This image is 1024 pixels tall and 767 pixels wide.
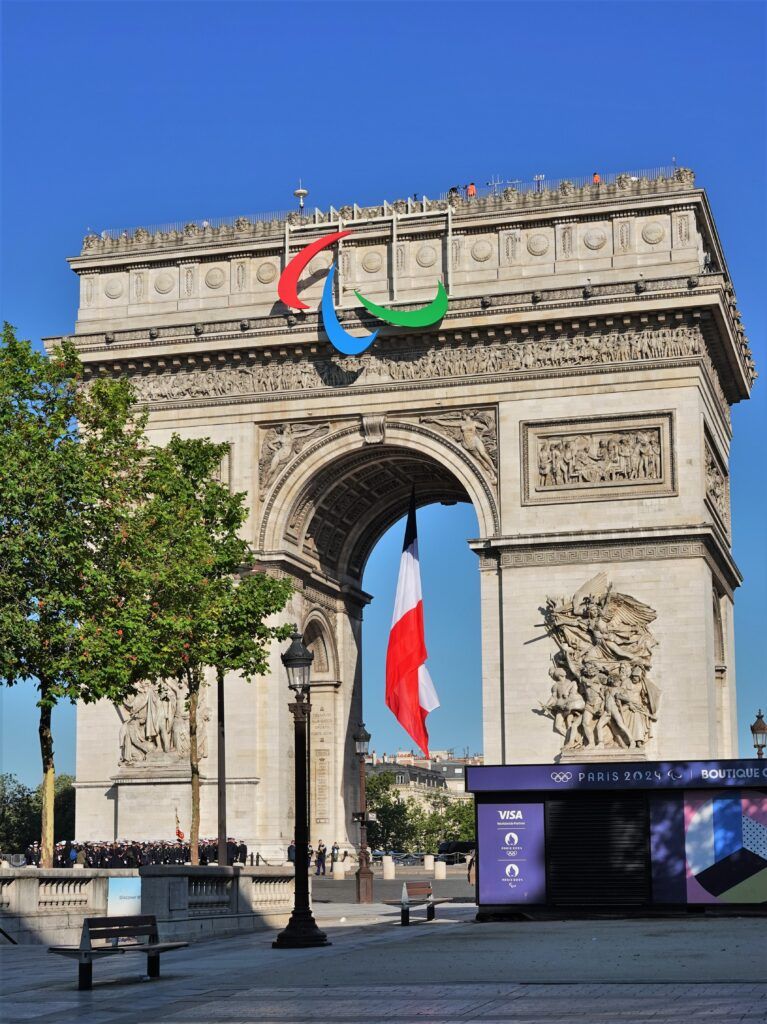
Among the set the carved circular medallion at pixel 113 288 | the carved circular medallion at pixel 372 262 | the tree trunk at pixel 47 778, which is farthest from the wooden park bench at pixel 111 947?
the carved circular medallion at pixel 113 288

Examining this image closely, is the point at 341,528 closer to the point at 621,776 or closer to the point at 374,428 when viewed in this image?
the point at 374,428

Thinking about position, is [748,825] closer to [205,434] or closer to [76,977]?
[76,977]

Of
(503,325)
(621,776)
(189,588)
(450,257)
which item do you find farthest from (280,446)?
(621,776)

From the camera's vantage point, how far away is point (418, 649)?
4934 cm

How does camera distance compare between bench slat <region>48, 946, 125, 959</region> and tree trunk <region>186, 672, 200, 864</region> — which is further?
tree trunk <region>186, 672, 200, 864</region>

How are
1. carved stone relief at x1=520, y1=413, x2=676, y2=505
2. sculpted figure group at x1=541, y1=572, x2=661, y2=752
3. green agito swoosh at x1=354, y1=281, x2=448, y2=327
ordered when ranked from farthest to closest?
green agito swoosh at x1=354, y1=281, x2=448, y2=327 → carved stone relief at x1=520, y1=413, x2=676, y2=505 → sculpted figure group at x1=541, y1=572, x2=661, y2=752

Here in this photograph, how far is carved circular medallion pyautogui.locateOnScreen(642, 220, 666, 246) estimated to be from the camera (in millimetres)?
46062

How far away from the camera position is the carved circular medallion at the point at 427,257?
47.9 meters

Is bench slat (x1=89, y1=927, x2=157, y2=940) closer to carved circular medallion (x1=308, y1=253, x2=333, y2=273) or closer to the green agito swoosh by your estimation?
the green agito swoosh

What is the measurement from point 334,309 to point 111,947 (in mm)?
29298

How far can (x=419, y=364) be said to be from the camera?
47344 mm

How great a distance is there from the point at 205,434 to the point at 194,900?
21889mm

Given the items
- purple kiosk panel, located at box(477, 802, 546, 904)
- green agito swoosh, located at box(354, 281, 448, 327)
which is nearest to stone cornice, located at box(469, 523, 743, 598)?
green agito swoosh, located at box(354, 281, 448, 327)

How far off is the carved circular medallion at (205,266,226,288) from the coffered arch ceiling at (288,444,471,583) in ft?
20.1
